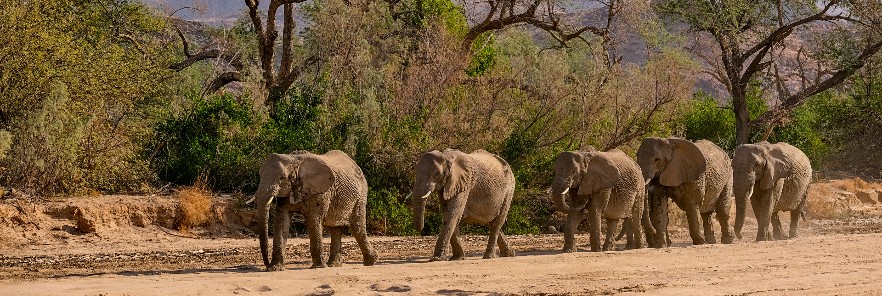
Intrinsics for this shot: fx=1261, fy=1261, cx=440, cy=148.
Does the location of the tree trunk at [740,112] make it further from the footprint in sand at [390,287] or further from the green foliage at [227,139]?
the footprint in sand at [390,287]

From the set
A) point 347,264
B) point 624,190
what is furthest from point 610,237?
point 347,264

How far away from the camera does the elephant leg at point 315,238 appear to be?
606 inches

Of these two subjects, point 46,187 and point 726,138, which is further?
point 726,138

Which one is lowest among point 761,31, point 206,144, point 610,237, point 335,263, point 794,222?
point 794,222

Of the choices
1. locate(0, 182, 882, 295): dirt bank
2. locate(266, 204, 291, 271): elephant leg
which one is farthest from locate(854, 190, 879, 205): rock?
locate(266, 204, 291, 271): elephant leg

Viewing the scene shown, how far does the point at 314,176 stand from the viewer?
15.3 m

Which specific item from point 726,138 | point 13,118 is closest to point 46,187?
point 13,118

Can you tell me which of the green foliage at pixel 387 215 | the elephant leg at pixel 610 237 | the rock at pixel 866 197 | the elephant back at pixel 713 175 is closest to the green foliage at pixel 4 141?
the green foliage at pixel 387 215

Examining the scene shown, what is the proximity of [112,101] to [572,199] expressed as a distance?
379 inches

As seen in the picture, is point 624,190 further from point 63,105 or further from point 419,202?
point 63,105

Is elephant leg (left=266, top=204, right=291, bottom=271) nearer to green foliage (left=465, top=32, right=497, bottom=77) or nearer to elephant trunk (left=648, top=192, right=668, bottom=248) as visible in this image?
elephant trunk (left=648, top=192, right=668, bottom=248)

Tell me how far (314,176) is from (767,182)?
9.79 metres

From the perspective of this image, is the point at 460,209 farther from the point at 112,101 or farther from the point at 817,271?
the point at 112,101

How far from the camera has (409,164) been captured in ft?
75.8
